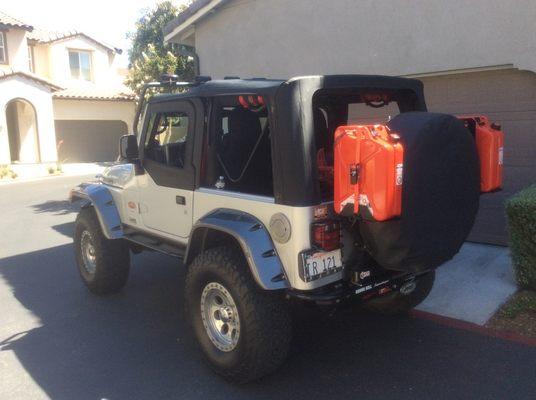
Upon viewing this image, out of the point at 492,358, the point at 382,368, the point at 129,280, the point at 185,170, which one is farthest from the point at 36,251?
the point at 492,358

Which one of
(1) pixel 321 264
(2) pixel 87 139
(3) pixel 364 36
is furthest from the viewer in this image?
(2) pixel 87 139

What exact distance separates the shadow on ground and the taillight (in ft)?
3.63

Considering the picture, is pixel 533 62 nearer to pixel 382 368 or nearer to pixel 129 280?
pixel 382 368

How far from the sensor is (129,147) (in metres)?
4.54

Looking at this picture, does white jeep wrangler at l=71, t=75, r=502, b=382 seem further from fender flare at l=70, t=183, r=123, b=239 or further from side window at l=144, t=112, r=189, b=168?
fender flare at l=70, t=183, r=123, b=239

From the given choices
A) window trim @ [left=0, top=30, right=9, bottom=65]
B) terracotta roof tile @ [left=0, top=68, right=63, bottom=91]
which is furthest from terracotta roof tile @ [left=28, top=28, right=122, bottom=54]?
terracotta roof tile @ [left=0, top=68, right=63, bottom=91]

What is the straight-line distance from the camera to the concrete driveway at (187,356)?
141 inches

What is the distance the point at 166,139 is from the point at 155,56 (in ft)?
47.0

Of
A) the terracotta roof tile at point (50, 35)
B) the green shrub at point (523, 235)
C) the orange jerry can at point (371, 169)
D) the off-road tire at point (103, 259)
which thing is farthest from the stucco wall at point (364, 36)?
the terracotta roof tile at point (50, 35)

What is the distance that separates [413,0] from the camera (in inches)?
273

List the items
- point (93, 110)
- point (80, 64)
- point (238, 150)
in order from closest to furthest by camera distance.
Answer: point (238, 150) < point (93, 110) < point (80, 64)

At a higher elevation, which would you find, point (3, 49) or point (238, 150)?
point (3, 49)

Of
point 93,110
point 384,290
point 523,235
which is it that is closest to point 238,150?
point 384,290

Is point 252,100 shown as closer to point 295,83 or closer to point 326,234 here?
point 295,83
